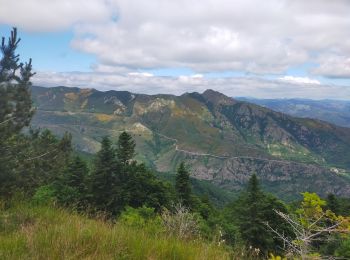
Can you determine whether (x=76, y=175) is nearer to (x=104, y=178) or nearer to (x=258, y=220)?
(x=104, y=178)

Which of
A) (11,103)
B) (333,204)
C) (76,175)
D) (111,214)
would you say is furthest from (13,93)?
(333,204)

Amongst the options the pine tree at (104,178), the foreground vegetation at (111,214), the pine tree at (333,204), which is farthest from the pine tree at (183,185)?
the pine tree at (333,204)

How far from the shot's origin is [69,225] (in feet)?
20.7

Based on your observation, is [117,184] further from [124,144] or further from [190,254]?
[190,254]

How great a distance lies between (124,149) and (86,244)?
180ft

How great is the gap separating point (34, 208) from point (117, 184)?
1832 inches

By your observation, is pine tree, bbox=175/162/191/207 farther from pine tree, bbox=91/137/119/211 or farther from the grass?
the grass

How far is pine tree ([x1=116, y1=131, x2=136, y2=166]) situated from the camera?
5900 centimetres

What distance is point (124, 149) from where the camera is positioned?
2359 inches

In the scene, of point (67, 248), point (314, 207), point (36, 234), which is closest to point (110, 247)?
point (67, 248)

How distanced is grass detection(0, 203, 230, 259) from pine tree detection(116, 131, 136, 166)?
5254 cm

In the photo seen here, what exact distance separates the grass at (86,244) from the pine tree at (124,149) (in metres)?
52.5

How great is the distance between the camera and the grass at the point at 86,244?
5168 millimetres

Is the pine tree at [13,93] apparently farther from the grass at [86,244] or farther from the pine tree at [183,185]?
the pine tree at [183,185]
